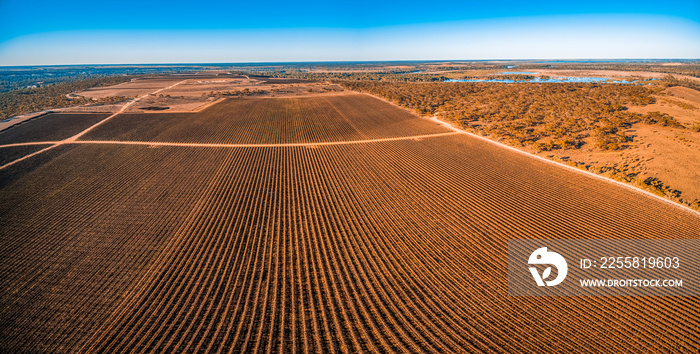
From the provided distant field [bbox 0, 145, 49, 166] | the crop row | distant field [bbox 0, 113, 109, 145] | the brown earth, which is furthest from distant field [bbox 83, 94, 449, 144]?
the brown earth

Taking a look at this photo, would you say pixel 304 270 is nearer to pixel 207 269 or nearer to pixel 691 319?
pixel 207 269

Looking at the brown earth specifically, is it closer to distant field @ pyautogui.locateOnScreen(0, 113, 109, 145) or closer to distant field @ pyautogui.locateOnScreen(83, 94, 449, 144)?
distant field @ pyautogui.locateOnScreen(83, 94, 449, 144)

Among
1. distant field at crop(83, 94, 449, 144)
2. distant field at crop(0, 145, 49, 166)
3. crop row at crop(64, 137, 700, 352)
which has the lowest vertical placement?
crop row at crop(64, 137, 700, 352)

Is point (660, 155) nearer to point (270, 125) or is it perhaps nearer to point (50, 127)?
point (270, 125)

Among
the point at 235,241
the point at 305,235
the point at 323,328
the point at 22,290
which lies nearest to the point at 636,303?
the point at 323,328

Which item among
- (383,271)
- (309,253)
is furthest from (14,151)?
(383,271)
